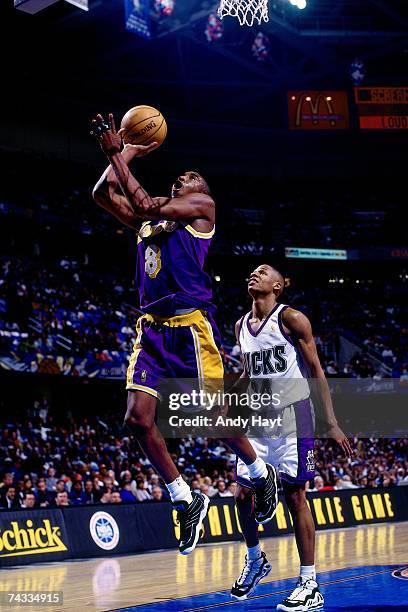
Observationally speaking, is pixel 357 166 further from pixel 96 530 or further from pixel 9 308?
pixel 96 530

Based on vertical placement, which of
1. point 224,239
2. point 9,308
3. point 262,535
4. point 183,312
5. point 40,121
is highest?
point 40,121

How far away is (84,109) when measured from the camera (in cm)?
2808

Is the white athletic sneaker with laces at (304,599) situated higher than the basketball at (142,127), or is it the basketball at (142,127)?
the basketball at (142,127)

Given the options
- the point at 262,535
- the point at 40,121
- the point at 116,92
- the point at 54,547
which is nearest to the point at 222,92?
the point at 116,92

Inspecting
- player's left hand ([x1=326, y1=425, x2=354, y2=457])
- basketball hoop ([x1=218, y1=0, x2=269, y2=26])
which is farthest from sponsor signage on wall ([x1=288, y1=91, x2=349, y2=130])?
player's left hand ([x1=326, y1=425, x2=354, y2=457])

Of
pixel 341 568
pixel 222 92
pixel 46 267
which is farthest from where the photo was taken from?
pixel 222 92

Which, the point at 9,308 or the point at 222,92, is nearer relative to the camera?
the point at 9,308

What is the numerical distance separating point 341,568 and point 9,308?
11.8m

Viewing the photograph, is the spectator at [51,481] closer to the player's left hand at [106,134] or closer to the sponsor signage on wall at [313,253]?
the player's left hand at [106,134]

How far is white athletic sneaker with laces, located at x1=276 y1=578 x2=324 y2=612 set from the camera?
6020 millimetres

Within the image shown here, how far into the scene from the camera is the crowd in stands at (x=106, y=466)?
1395 centimetres

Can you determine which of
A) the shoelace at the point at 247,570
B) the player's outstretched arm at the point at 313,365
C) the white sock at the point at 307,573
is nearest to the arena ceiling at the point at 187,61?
the player's outstretched arm at the point at 313,365

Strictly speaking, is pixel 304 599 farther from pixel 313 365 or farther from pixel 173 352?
Result: pixel 173 352

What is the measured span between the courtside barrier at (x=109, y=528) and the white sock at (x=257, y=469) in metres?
5.82
